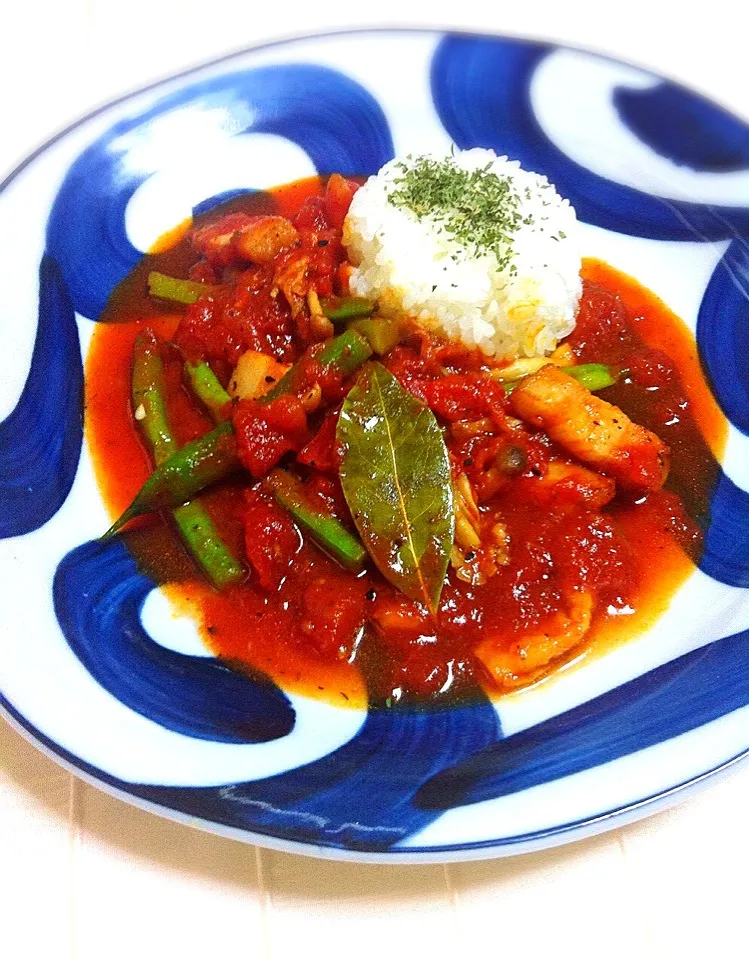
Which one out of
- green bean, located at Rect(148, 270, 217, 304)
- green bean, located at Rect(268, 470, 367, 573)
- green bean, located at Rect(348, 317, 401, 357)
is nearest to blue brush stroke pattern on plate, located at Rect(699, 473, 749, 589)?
green bean, located at Rect(268, 470, 367, 573)

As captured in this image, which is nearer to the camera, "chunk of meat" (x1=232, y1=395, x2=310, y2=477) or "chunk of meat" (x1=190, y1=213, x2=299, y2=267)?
"chunk of meat" (x1=232, y1=395, x2=310, y2=477)

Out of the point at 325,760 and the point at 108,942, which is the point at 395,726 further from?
the point at 108,942

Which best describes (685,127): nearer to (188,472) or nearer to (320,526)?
(320,526)

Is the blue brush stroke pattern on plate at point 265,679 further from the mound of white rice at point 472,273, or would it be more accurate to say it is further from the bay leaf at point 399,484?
the mound of white rice at point 472,273

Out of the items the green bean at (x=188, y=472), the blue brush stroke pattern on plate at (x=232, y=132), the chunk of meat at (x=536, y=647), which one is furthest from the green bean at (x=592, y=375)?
the blue brush stroke pattern on plate at (x=232, y=132)

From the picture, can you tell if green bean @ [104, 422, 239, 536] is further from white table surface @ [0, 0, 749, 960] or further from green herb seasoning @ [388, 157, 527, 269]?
green herb seasoning @ [388, 157, 527, 269]

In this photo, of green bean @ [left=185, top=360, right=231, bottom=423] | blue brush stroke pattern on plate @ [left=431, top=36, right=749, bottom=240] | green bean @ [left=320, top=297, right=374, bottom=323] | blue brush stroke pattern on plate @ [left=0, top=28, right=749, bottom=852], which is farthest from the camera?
blue brush stroke pattern on plate @ [left=431, top=36, right=749, bottom=240]

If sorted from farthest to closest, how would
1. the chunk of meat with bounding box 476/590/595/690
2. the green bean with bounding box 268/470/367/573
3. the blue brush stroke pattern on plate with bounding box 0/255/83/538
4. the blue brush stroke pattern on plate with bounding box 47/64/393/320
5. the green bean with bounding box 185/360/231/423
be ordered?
the blue brush stroke pattern on plate with bounding box 47/64/393/320 → the green bean with bounding box 185/360/231/423 → the green bean with bounding box 268/470/367/573 → the blue brush stroke pattern on plate with bounding box 0/255/83/538 → the chunk of meat with bounding box 476/590/595/690
